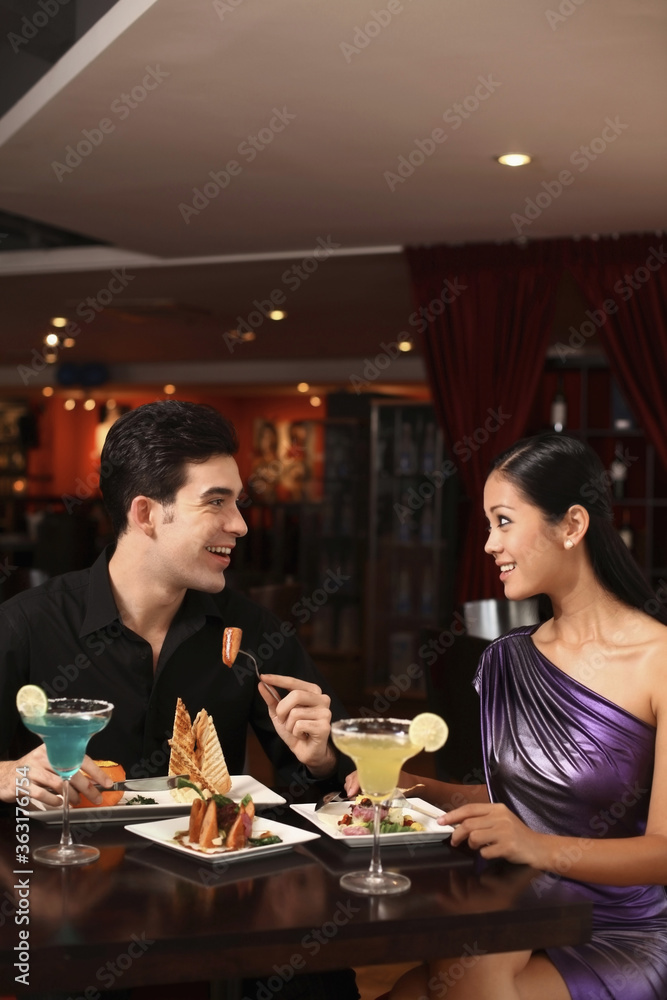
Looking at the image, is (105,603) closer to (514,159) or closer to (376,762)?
(376,762)

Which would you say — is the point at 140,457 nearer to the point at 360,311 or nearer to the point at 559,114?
the point at 559,114

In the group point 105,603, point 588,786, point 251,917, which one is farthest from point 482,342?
point 251,917

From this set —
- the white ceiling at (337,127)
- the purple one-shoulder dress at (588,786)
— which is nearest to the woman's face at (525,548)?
the purple one-shoulder dress at (588,786)

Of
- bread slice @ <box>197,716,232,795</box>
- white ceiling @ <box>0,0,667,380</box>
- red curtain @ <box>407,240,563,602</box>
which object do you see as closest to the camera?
bread slice @ <box>197,716,232,795</box>

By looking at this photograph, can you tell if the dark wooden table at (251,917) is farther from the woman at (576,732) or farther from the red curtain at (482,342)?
the red curtain at (482,342)

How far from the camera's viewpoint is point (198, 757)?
6.33 feet

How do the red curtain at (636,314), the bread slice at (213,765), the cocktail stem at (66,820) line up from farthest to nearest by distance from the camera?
the red curtain at (636,314) → the bread slice at (213,765) → the cocktail stem at (66,820)

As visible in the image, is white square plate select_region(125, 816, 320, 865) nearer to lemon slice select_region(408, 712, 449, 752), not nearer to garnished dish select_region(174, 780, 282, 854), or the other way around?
garnished dish select_region(174, 780, 282, 854)

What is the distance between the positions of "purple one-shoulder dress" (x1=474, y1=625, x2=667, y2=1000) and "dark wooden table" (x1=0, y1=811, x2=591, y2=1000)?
335 mm

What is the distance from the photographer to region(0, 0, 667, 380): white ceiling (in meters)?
3.15

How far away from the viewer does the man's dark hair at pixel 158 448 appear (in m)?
2.29

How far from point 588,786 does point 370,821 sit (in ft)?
1.57

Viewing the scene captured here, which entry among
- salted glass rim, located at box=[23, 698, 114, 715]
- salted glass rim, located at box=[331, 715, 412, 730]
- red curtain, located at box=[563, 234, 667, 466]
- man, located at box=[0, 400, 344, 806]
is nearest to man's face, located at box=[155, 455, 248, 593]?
man, located at box=[0, 400, 344, 806]

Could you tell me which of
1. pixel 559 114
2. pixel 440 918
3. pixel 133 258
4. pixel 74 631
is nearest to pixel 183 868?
pixel 440 918
